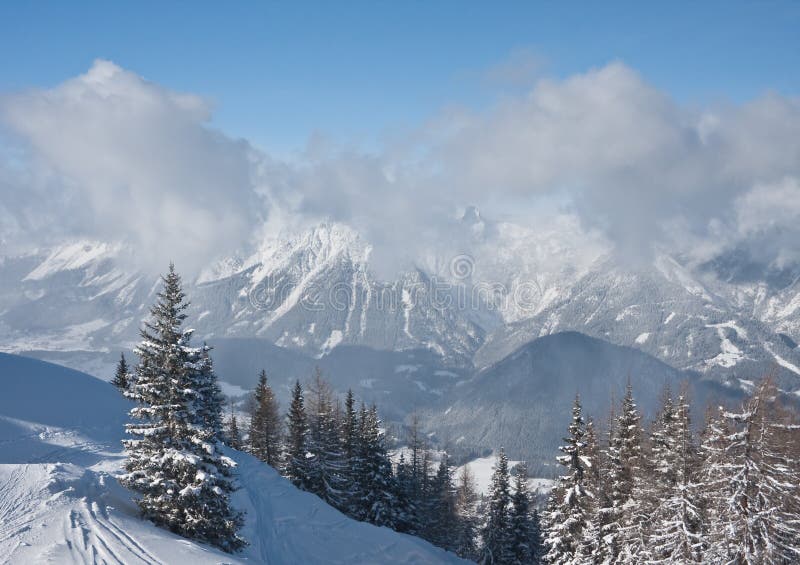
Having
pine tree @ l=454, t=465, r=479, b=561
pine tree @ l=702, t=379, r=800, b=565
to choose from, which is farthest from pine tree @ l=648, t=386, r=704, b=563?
pine tree @ l=454, t=465, r=479, b=561

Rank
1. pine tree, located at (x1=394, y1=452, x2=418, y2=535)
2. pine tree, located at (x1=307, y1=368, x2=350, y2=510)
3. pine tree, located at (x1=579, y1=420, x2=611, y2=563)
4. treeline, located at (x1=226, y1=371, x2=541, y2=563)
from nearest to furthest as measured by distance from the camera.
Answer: pine tree, located at (x1=579, y1=420, x2=611, y2=563) → pine tree, located at (x1=307, y1=368, x2=350, y2=510) → treeline, located at (x1=226, y1=371, x2=541, y2=563) → pine tree, located at (x1=394, y1=452, x2=418, y2=535)

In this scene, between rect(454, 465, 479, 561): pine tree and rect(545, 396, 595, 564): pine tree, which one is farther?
rect(454, 465, 479, 561): pine tree

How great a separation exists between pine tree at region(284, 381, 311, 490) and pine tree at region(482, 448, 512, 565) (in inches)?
687

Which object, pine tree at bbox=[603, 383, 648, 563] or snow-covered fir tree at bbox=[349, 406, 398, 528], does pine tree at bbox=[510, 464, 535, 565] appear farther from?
pine tree at bbox=[603, 383, 648, 563]

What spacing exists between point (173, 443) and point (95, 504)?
13.5ft

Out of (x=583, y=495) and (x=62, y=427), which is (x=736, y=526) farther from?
(x=62, y=427)

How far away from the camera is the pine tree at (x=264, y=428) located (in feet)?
185

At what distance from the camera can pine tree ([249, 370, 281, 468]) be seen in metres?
56.3

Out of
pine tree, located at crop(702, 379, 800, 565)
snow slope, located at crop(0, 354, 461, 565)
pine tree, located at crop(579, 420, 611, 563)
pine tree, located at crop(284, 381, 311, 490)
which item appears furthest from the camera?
pine tree, located at crop(284, 381, 311, 490)

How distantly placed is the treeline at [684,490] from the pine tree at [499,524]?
395 inches

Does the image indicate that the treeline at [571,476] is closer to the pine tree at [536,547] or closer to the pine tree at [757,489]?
the pine tree at [757,489]

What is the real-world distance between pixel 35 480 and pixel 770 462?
3023cm

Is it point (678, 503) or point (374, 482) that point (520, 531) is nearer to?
point (374, 482)

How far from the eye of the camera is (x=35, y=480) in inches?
874
